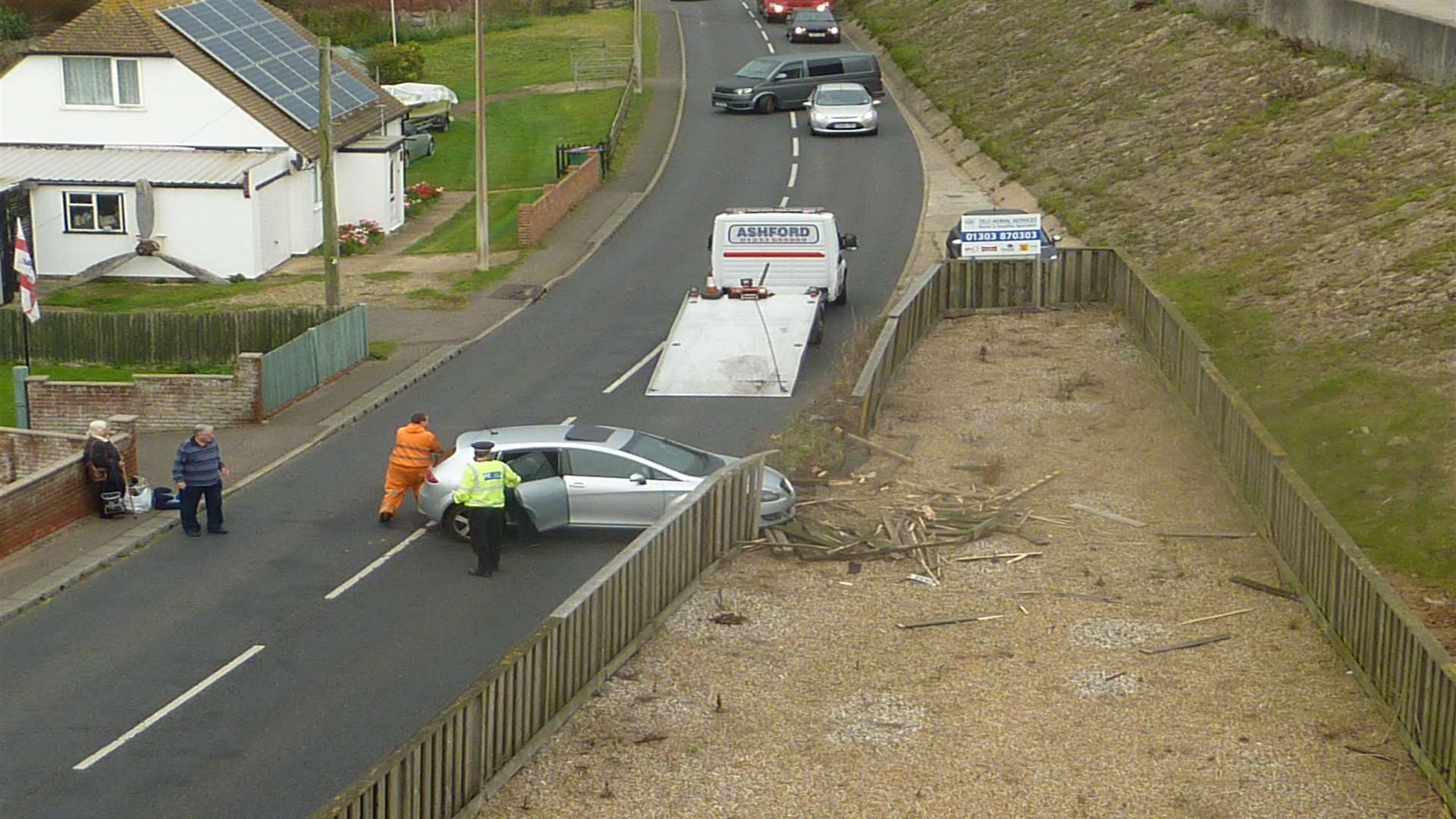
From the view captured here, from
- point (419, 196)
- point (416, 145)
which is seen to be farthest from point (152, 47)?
point (416, 145)

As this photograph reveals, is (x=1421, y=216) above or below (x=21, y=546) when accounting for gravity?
above

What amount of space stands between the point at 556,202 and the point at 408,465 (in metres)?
23.9

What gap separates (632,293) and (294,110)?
41.4 ft

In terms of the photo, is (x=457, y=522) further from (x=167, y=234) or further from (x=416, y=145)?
(x=416, y=145)

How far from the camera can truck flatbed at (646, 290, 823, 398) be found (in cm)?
2822

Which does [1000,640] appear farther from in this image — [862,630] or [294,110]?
[294,110]

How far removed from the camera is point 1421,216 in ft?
99.2

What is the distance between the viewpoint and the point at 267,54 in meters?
47.0

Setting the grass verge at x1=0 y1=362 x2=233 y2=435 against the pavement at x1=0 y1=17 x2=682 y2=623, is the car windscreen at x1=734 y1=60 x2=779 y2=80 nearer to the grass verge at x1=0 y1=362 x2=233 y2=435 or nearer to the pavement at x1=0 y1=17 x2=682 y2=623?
the pavement at x1=0 y1=17 x2=682 y2=623

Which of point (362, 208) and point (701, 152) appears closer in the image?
point (362, 208)

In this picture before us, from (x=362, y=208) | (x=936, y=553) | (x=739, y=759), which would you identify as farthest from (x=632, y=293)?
(x=739, y=759)

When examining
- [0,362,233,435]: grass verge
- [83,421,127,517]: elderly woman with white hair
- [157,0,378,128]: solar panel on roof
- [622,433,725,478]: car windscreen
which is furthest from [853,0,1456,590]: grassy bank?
[157,0,378,128]: solar panel on roof

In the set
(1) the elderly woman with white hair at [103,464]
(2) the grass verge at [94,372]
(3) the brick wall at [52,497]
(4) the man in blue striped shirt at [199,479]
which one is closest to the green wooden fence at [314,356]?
(2) the grass verge at [94,372]

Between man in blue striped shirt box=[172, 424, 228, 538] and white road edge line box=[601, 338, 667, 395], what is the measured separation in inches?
332
